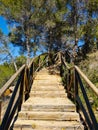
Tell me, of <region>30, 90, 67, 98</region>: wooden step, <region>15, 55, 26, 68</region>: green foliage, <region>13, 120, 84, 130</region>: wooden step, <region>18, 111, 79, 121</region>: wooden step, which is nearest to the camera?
<region>13, 120, 84, 130</region>: wooden step

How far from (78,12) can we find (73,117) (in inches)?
583

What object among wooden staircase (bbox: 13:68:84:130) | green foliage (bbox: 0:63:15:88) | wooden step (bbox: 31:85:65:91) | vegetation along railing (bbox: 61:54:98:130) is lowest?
green foliage (bbox: 0:63:15:88)

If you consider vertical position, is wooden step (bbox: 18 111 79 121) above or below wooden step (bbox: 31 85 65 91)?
above

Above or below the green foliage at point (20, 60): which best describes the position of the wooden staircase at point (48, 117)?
above

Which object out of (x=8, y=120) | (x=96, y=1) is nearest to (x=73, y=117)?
(x=8, y=120)

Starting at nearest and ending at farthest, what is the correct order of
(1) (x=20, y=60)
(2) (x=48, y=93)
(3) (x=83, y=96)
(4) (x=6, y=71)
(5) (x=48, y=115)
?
(3) (x=83, y=96), (5) (x=48, y=115), (2) (x=48, y=93), (4) (x=6, y=71), (1) (x=20, y=60)

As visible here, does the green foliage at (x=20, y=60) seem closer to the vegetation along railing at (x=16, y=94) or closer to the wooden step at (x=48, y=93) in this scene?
the wooden step at (x=48, y=93)

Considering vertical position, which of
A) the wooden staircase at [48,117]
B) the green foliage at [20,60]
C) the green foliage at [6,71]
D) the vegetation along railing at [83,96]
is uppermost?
the vegetation along railing at [83,96]

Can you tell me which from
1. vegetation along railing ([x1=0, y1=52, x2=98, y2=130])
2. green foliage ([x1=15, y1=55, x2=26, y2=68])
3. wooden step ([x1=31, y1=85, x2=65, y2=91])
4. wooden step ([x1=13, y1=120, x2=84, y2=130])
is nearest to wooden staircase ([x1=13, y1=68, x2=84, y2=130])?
wooden step ([x1=13, y1=120, x2=84, y2=130])

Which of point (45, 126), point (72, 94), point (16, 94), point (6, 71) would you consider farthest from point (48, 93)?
point (6, 71)

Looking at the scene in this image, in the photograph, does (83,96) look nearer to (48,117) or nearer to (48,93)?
(48,117)

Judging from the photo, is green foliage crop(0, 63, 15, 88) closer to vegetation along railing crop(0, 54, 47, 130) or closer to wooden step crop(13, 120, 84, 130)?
vegetation along railing crop(0, 54, 47, 130)

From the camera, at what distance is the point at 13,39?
21062mm

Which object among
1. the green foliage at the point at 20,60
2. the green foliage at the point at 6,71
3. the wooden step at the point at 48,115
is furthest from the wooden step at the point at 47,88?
the green foliage at the point at 20,60
